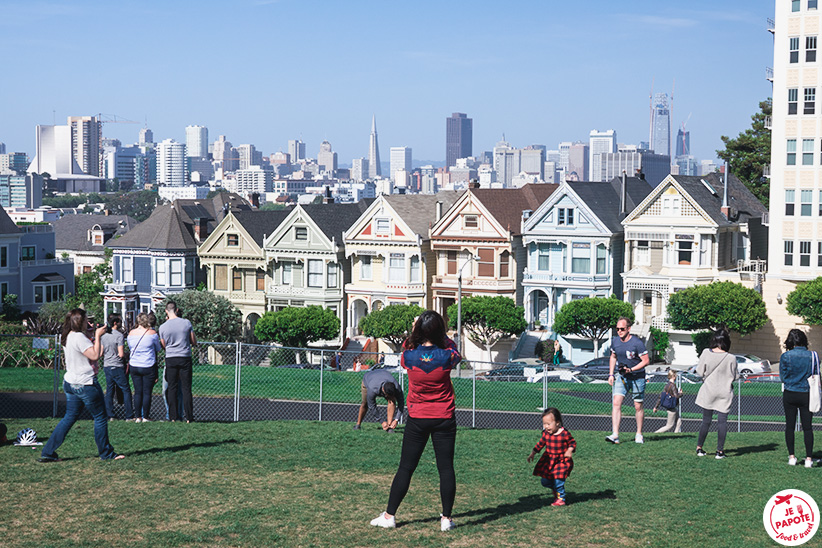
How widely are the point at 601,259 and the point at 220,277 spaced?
2249 cm

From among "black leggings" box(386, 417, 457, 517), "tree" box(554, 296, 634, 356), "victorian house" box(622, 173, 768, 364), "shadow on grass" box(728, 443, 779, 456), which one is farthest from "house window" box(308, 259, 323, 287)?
"black leggings" box(386, 417, 457, 517)

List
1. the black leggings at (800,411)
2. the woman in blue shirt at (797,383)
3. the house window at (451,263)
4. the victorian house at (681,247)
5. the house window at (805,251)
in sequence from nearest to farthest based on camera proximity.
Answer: the woman in blue shirt at (797,383) < the black leggings at (800,411) < the house window at (805,251) < the victorian house at (681,247) < the house window at (451,263)

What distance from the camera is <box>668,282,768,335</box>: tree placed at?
48.6 meters

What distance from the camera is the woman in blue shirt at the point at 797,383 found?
15516 mm

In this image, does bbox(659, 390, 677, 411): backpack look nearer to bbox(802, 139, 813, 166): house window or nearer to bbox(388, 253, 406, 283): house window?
bbox(802, 139, 813, 166): house window

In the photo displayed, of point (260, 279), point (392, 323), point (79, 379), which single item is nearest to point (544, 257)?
point (392, 323)

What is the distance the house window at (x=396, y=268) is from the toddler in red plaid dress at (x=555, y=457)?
147ft

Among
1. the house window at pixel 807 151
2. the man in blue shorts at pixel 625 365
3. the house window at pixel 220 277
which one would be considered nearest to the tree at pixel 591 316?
the house window at pixel 807 151

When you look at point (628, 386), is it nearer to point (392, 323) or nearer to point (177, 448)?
point (177, 448)

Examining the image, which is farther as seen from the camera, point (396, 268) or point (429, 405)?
point (396, 268)

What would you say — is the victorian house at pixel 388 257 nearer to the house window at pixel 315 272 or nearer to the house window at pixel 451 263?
the house window at pixel 451 263

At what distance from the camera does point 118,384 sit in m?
18.9

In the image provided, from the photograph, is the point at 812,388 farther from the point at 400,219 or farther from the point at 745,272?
the point at 400,219

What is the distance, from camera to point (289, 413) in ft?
81.1
